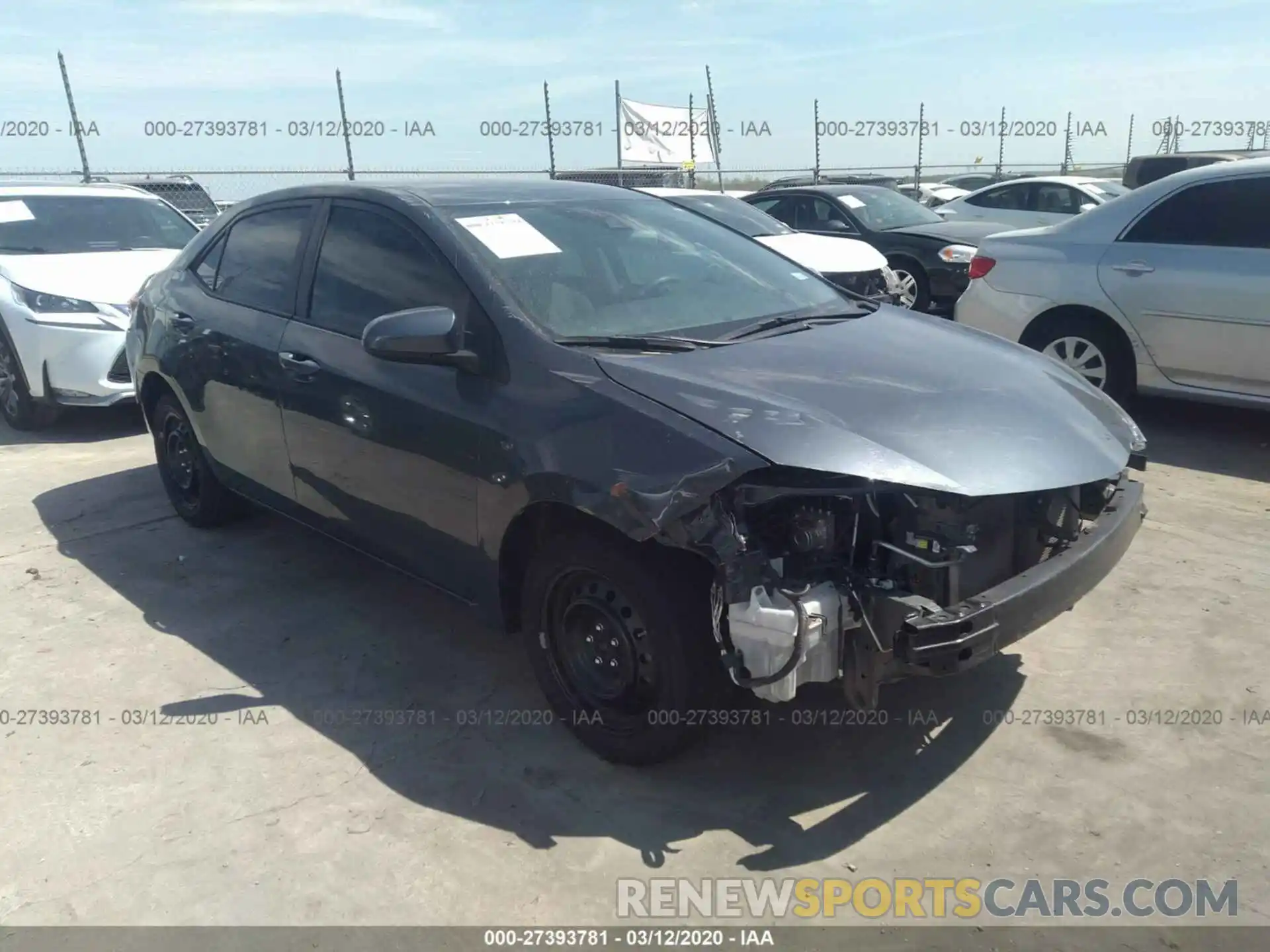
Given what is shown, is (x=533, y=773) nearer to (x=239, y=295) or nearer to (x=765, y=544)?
(x=765, y=544)

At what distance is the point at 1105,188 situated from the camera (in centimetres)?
1462

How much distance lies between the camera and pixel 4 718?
3.55 m

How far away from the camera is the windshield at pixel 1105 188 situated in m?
13.8

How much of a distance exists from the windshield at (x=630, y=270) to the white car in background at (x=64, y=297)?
4518 mm

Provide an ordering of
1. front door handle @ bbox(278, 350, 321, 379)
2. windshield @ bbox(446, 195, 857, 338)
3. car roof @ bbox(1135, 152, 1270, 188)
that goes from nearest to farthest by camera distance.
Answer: windshield @ bbox(446, 195, 857, 338) < front door handle @ bbox(278, 350, 321, 379) < car roof @ bbox(1135, 152, 1270, 188)

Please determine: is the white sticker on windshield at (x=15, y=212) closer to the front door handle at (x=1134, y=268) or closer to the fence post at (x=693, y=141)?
the front door handle at (x=1134, y=268)

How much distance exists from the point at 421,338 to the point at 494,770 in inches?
53.9

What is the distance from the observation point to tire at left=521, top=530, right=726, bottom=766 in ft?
9.04

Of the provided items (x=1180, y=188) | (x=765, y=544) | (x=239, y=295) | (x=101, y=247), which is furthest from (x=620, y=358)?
(x=101, y=247)

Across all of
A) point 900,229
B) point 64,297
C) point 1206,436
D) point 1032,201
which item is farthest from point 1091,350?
point 1032,201

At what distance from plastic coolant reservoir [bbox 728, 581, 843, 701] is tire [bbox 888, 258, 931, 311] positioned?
8447 mm

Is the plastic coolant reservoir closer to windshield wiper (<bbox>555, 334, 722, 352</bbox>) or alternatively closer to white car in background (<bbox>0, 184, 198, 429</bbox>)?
windshield wiper (<bbox>555, 334, 722, 352</bbox>)

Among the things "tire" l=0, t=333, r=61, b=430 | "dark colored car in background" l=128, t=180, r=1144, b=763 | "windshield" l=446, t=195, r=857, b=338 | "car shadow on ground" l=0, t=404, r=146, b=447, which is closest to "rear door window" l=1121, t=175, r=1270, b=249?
"dark colored car in background" l=128, t=180, r=1144, b=763

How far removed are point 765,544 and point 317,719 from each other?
1.79 m
